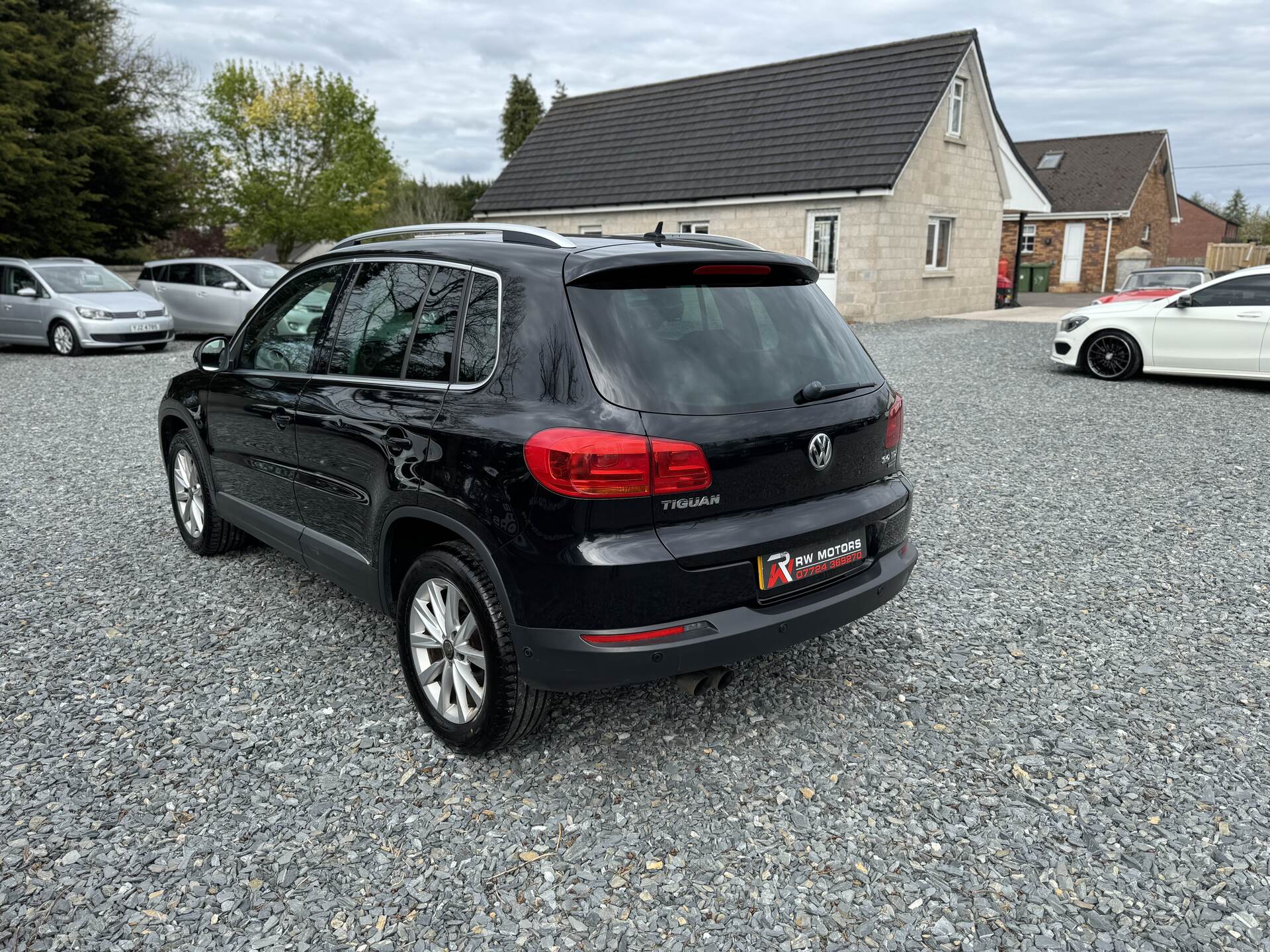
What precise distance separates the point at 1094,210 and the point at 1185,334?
2793 centimetres

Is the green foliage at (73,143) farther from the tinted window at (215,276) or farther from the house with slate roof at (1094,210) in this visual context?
the house with slate roof at (1094,210)

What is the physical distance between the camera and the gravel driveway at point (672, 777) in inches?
101

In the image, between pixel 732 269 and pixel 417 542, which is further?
pixel 417 542

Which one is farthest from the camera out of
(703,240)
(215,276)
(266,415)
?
(215,276)

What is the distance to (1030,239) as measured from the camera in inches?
1499

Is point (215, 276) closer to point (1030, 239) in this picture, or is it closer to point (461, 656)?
point (461, 656)

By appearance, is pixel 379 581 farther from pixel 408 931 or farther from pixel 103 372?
pixel 103 372

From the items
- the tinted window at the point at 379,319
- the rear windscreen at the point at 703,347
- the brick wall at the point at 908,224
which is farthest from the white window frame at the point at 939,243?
the tinted window at the point at 379,319

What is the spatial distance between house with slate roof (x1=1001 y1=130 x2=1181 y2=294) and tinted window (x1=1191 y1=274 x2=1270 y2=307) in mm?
23644

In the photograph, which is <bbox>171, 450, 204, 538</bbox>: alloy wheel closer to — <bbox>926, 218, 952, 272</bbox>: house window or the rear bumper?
the rear bumper

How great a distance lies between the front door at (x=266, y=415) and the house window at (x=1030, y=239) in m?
38.6

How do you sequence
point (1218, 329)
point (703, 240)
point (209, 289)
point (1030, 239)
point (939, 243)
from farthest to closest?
point (1030, 239) < point (939, 243) < point (209, 289) < point (1218, 329) < point (703, 240)

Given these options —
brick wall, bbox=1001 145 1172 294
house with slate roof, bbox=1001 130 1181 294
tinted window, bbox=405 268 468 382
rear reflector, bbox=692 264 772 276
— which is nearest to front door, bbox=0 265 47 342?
tinted window, bbox=405 268 468 382

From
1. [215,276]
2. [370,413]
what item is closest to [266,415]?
[370,413]
